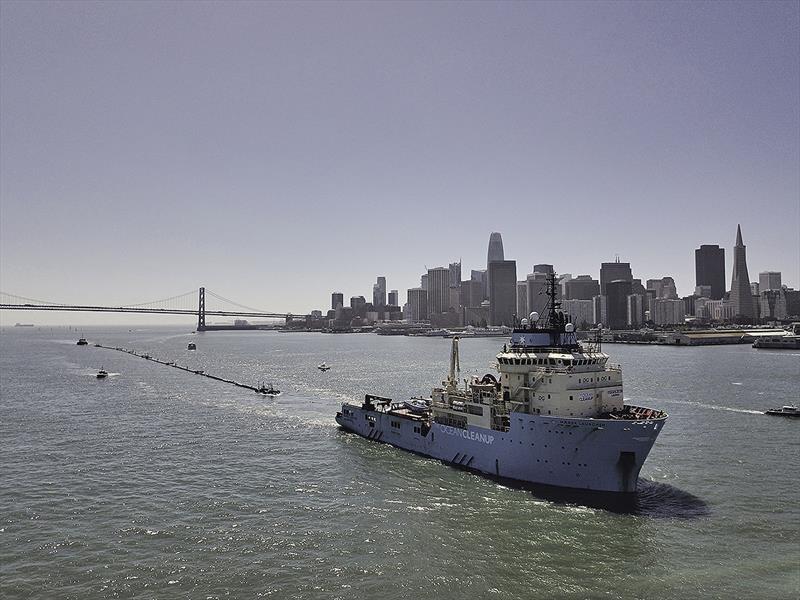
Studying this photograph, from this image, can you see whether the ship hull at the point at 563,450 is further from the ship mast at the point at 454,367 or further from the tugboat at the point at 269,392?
the tugboat at the point at 269,392

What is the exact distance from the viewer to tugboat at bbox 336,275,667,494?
91.4ft

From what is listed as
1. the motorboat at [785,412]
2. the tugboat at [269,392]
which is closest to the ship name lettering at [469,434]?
the motorboat at [785,412]

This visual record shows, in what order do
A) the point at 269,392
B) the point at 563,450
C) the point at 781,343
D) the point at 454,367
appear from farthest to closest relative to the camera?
the point at 781,343, the point at 269,392, the point at 454,367, the point at 563,450

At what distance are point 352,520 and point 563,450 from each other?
1193 cm

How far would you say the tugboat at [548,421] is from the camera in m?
27.9

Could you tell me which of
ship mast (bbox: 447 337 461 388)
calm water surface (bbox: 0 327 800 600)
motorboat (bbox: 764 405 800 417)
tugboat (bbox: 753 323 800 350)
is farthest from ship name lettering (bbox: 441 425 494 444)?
tugboat (bbox: 753 323 800 350)

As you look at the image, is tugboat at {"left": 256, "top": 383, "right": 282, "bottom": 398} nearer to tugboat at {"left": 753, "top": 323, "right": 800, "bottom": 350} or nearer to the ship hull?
the ship hull

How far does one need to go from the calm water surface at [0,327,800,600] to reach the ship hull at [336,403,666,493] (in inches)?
57.5

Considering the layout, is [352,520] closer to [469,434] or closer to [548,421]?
[469,434]

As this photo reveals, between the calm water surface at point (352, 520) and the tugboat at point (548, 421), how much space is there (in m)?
1.68

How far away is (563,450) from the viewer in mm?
28750

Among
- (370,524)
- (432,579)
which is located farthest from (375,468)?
(432,579)

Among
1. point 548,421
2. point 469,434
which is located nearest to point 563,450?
point 548,421

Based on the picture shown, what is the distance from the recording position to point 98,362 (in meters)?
118
